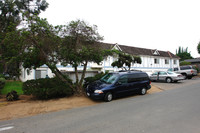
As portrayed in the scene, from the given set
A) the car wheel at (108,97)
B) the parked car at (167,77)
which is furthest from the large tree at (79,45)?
the parked car at (167,77)

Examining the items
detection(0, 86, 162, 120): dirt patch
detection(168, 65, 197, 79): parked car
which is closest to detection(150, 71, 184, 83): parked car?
detection(168, 65, 197, 79): parked car

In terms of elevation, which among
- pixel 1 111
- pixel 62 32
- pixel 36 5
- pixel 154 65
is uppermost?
pixel 36 5

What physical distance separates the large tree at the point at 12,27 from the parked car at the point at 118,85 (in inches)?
201

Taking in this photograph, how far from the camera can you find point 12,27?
8211 mm

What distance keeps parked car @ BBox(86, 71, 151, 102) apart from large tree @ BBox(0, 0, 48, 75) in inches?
201

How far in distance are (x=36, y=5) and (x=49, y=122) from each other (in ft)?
62.7

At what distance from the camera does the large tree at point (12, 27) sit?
7984 mm

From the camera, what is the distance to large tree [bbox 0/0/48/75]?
7984 mm

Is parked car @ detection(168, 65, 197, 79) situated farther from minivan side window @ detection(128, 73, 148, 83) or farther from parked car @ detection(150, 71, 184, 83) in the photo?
minivan side window @ detection(128, 73, 148, 83)

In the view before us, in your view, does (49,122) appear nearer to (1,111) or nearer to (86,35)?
(1,111)

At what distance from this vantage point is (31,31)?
324 inches

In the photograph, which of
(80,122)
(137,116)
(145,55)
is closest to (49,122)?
(80,122)

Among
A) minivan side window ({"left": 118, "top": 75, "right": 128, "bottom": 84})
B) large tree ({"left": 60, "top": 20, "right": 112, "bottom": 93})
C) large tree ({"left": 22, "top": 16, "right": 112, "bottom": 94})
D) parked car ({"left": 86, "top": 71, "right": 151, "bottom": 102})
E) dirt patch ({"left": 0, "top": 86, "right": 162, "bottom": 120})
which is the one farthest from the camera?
minivan side window ({"left": 118, "top": 75, "right": 128, "bottom": 84})

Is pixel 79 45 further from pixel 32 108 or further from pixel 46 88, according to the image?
pixel 32 108
